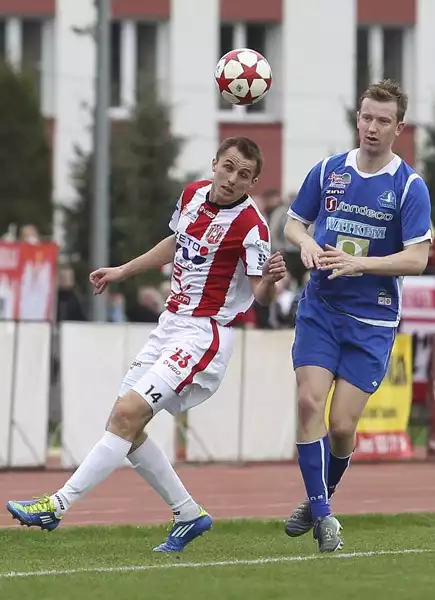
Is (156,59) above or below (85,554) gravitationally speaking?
above

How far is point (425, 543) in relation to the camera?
967cm

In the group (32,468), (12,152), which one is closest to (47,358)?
(32,468)

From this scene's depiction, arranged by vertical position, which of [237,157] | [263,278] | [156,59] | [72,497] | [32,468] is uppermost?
[156,59]

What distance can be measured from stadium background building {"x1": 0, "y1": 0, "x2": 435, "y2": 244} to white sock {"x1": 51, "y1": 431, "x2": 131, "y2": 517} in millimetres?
30217

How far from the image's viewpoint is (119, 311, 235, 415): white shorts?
351 inches

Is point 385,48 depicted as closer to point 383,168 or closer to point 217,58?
point 217,58

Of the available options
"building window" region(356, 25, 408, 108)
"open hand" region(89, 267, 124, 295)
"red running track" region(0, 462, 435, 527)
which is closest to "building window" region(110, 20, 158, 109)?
"building window" region(356, 25, 408, 108)

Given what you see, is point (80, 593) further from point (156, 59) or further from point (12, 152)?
point (156, 59)

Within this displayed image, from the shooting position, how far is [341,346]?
9.10 metres

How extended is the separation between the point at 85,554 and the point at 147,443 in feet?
2.16

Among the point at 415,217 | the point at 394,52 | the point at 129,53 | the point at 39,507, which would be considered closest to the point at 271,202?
the point at 415,217

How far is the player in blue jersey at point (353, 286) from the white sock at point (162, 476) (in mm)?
654

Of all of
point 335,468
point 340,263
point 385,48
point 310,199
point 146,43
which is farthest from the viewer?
point 385,48

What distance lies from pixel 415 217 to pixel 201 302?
118 cm
